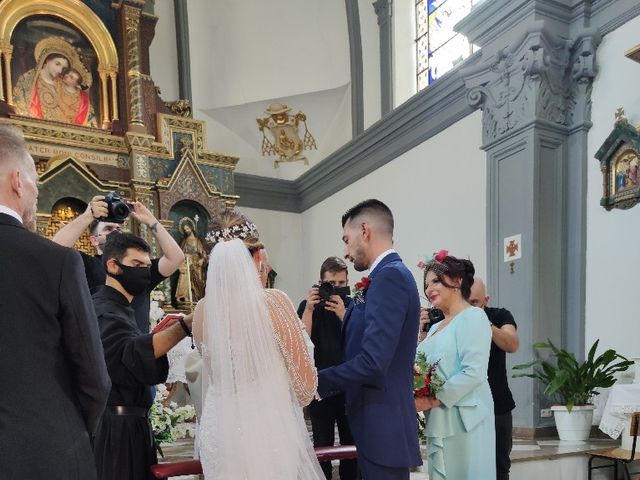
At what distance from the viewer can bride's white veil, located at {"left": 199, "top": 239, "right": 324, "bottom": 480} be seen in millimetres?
1962

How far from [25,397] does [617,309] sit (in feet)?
17.3

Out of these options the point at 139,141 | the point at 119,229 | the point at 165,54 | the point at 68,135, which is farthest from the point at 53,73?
the point at 119,229

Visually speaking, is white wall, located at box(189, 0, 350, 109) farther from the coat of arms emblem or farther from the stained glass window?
the stained glass window

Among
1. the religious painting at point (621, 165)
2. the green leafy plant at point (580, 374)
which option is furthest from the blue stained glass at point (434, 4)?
the green leafy plant at point (580, 374)

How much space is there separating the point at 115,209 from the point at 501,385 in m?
2.31

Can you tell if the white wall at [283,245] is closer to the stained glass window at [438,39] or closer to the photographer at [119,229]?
the stained glass window at [438,39]

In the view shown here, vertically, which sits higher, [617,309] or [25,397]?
[25,397]

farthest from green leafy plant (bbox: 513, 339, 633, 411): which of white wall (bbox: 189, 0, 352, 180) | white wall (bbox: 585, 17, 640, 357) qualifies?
white wall (bbox: 189, 0, 352, 180)

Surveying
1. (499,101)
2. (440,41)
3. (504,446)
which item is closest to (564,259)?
(499,101)

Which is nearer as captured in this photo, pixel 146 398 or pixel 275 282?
pixel 146 398

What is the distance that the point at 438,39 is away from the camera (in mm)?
8664

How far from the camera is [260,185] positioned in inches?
448

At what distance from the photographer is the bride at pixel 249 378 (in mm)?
1963

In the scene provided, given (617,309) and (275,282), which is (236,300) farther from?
(275,282)
